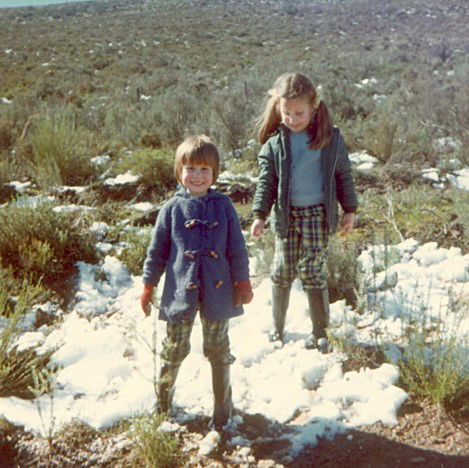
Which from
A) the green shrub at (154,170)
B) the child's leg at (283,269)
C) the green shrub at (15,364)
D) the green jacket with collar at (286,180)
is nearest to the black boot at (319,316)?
the child's leg at (283,269)

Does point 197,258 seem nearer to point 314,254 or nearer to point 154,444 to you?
point 154,444

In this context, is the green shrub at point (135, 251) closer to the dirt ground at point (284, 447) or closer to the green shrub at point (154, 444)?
the dirt ground at point (284, 447)

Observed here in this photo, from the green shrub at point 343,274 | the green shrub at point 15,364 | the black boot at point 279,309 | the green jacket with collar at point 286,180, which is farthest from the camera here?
the green shrub at point 343,274

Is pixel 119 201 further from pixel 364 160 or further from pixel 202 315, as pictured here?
pixel 202 315

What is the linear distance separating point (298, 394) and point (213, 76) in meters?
14.6

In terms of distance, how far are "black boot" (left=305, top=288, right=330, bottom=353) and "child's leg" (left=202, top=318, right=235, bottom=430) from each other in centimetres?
66

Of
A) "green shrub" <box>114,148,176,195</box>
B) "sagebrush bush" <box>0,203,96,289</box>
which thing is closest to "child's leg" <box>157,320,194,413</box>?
"sagebrush bush" <box>0,203,96,289</box>

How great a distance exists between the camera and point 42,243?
3785 mm

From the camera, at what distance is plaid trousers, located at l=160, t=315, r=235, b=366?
2.16m

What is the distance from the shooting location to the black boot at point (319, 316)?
8.89 feet

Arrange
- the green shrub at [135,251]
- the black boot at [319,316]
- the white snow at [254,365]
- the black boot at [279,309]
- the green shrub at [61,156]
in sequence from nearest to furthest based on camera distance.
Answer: the white snow at [254,365] → the black boot at [319,316] → the black boot at [279,309] → the green shrub at [135,251] → the green shrub at [61,156]

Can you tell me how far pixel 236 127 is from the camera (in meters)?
6.99

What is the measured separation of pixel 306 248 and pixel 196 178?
33.5 inches

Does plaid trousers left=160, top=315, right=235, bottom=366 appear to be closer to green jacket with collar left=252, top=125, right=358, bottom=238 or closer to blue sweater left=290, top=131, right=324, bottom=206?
green jacket with collar left=252, top=125, right=358, bottom=238
